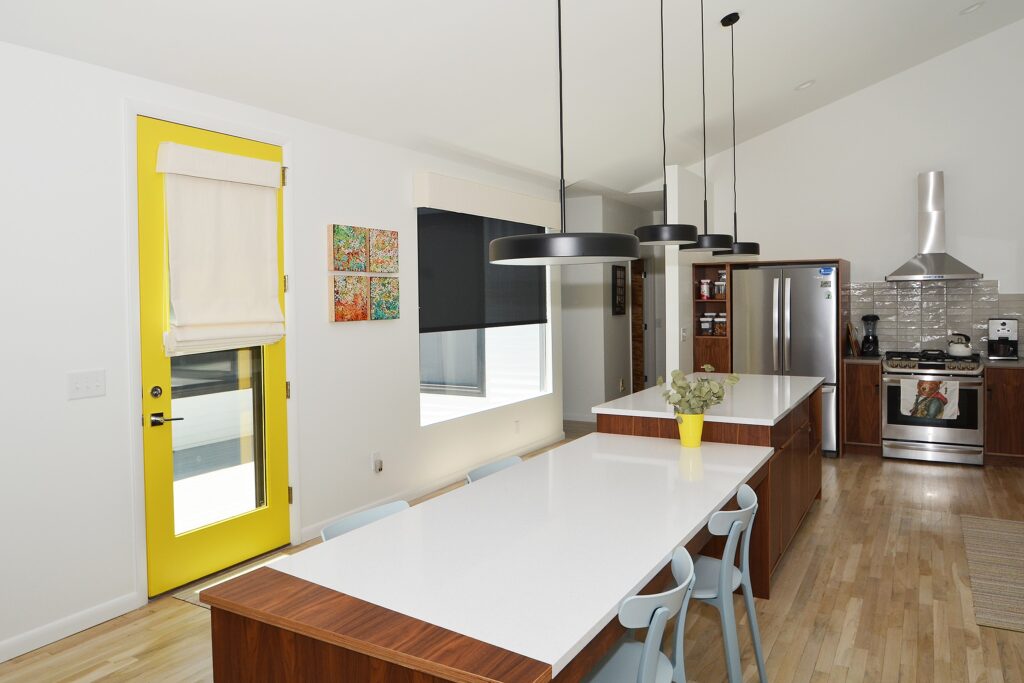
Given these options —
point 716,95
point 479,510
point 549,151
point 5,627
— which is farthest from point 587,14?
point 5,627

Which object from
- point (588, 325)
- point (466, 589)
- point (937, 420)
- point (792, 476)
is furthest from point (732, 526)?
point (588, 325)

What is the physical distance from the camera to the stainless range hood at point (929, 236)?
6.41 m

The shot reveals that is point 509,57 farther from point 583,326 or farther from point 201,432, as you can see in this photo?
point 583,326

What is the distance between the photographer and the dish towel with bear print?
6.09 m

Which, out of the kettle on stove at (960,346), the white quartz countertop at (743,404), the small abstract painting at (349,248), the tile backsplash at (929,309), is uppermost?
the small abstract painting at (349,248)

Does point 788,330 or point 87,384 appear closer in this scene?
point 87,384

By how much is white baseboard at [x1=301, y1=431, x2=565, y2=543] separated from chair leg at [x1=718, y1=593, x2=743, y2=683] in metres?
2.61

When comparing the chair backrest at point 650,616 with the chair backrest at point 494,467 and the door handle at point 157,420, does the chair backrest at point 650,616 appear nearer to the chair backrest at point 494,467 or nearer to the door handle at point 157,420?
the chair backrest at point 494,467

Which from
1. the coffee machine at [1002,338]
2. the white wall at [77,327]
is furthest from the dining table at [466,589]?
the coffee machine at [1002,338]

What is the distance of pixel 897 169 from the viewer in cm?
689

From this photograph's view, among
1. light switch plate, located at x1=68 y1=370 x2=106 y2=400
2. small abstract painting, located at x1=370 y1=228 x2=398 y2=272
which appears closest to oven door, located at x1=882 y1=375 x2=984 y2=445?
small abstract painting, located at x1=370 y1=228 x2=398 y2=272

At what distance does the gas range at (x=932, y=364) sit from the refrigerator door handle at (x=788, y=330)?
→ 30.9 inches

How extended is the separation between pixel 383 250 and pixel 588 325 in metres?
3.58

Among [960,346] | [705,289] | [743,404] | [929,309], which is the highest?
[705,289]
